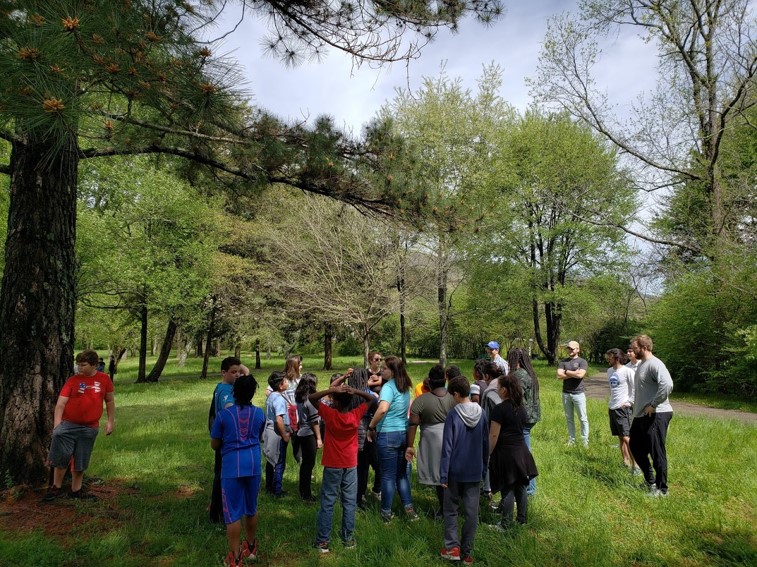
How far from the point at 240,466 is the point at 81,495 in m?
2.82

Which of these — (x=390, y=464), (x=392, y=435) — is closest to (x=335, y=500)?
(x=390, y=464)

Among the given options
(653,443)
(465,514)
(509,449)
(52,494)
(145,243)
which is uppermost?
(145,243)

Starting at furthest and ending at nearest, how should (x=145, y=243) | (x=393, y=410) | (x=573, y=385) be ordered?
(x=145, y=243)
(x=573, y=385)
(x=393, y=410)

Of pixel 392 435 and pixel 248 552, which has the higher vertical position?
pixel 392 435

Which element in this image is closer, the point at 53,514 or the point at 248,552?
the point at 248,552

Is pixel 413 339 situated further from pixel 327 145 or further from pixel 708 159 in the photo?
pixel 327 145

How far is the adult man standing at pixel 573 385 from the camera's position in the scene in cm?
693

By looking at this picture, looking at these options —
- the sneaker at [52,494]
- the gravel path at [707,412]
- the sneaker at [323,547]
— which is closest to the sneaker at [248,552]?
the sneaker at [323,547]

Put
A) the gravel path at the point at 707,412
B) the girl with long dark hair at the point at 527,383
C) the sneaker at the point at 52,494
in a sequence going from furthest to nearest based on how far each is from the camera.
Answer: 1. the gravel path at the point at 707,412
2. the girl with long dark hair at the point at 527,383
3. the sneaker at the point at 52,494

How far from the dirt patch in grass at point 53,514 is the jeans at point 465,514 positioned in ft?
11.0

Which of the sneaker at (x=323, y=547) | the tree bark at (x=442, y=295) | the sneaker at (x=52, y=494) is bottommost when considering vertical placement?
the sneaker at (x=323, y=547)

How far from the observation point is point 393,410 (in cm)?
484

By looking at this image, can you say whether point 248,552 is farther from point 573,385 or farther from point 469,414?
point 573,385

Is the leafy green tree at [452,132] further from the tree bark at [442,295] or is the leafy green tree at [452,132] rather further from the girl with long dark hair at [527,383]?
the girl with long dark hair at [527,383]
